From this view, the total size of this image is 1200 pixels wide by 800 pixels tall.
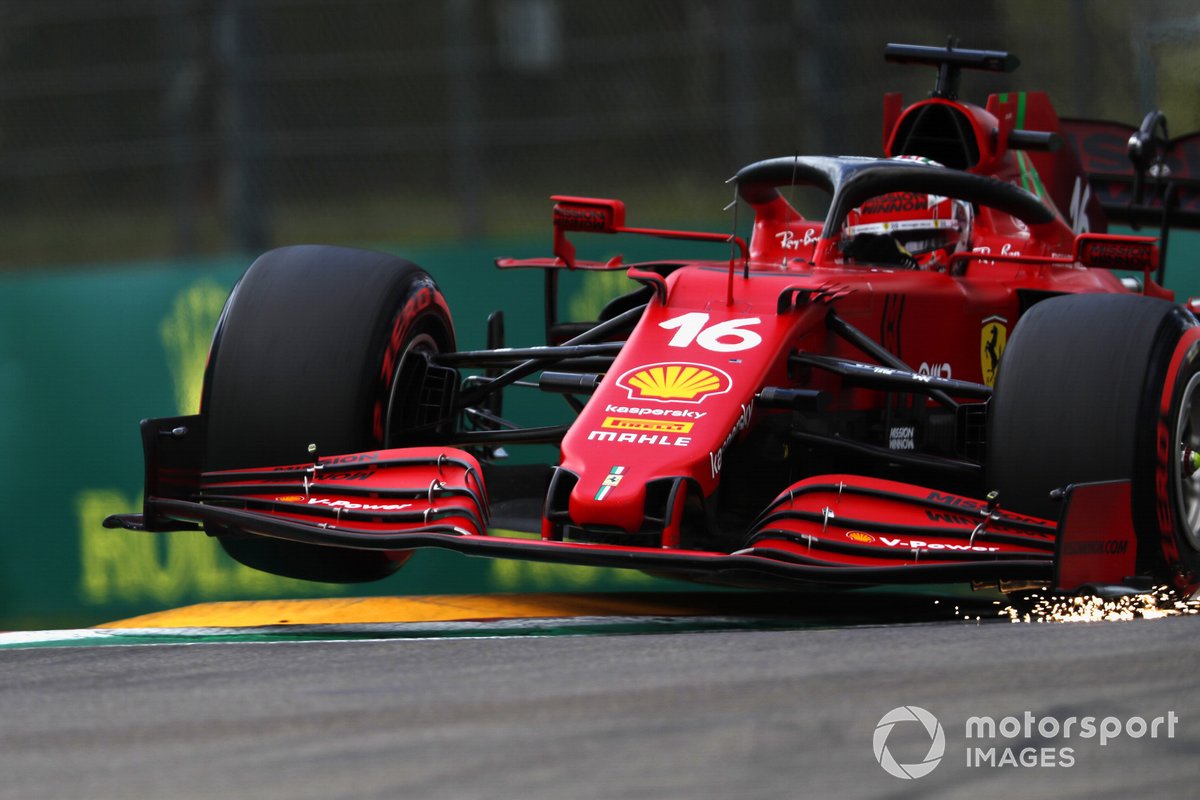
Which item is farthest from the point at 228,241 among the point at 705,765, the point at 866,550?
the point at 705,765

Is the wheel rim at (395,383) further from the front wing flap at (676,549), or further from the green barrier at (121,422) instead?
the green barrier at (121,422)

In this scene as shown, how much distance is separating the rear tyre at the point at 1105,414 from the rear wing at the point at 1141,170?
2262 millimetres

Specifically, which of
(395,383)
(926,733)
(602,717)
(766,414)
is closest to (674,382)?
(766,414)

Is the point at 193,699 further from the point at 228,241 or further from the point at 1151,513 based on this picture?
the point at 228,241

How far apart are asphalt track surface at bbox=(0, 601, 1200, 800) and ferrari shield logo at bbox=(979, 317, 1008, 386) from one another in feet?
6.26

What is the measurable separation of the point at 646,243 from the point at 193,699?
13.3 ft

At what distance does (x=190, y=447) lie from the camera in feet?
15.6

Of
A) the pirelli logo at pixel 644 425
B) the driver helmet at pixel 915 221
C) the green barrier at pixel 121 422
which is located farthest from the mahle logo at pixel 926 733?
the green barrier at pixel 121 422

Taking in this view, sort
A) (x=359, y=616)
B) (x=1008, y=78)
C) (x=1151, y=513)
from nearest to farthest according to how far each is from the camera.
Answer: (x=1151, y=513) → (x=359, y=616) → (x=1008, y=78)

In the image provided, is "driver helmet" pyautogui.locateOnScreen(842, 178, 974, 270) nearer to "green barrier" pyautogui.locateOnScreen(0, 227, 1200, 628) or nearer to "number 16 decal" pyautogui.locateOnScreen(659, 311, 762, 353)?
"green barrier" pyautogui.locateOnScreen(0, 227, 1200, 628)

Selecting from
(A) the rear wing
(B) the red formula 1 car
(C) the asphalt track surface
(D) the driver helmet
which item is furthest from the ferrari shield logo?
(C) the asphalt track surface
